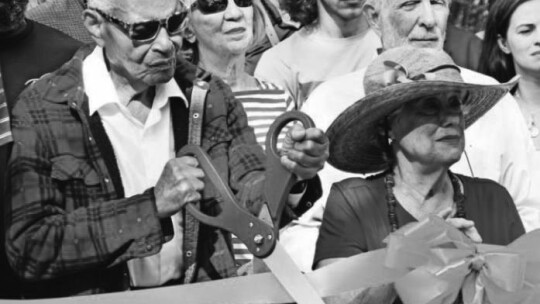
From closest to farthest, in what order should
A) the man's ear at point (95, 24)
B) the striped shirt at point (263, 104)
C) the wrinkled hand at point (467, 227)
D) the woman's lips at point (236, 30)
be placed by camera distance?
1. the wrinkled hand at point (467, 227)
2. the man's ear at point (95, 24)
3. the striped shirt at point (263, 104)
4. the woman's lips at point (236, 30)

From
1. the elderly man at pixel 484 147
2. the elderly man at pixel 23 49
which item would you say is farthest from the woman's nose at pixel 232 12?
the elderly man at pixel 23 49

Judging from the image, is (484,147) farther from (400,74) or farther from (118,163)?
(118,163)

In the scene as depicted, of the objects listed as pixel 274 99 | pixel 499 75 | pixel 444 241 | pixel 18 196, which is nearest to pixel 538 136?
pixel 499 75

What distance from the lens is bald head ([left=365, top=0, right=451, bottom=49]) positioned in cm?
610

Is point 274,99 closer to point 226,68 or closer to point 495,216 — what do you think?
point 226,68

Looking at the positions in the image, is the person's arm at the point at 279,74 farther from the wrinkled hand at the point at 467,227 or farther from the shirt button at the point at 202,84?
the wrinkled hand at the point at 467,227

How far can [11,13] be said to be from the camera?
5453mm

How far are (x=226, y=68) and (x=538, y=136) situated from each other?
1.40 metres

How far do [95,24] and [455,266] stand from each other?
4.80ft

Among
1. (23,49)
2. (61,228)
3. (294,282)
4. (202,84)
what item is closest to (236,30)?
(23,49)

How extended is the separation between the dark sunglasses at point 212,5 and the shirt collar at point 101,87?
52.3 inches

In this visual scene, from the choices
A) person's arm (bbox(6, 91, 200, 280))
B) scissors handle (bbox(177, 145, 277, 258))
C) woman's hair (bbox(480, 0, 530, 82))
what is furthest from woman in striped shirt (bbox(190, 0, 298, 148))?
scissors handle (bbox(177, 145, 277, 258))

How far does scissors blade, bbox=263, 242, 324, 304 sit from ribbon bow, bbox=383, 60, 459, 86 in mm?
848

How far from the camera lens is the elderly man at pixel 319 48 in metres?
6.51
